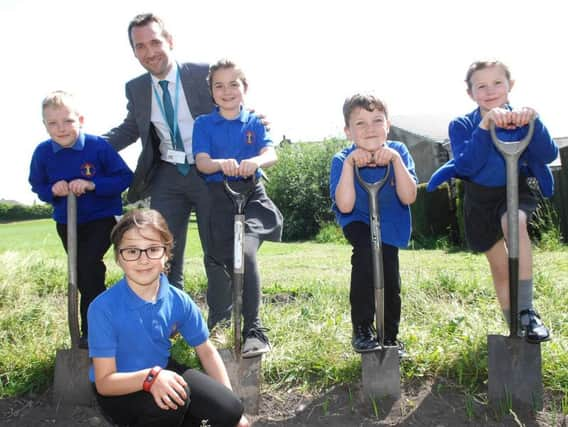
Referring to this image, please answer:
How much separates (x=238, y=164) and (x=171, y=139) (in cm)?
93

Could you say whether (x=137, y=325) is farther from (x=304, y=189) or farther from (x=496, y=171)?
(x=304, y=189)

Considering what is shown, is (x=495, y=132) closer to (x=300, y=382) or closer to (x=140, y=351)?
(x=300, y=382)

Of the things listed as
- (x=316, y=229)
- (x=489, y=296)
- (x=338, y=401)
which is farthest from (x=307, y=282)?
(x=316, y=229)

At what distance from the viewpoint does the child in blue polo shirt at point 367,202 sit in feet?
9.96

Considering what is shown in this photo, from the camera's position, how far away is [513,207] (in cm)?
295

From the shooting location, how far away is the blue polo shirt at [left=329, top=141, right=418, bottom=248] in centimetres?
321

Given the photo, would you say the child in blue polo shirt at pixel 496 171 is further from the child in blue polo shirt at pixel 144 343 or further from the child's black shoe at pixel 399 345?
the child in blue polo shirt at pixel 144 343

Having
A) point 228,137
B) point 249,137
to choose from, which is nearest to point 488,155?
point 249,137

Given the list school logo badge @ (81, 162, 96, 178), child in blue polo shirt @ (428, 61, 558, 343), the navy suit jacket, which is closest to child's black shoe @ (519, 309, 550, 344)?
child in blue polo shirt @ (428, 61, 558, 343)

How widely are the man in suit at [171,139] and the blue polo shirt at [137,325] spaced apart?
4.01 feet

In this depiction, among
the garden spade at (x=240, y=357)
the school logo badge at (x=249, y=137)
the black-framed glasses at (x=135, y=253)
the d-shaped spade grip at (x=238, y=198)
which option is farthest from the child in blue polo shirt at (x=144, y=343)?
the school logo badge at (x=249, y=137)

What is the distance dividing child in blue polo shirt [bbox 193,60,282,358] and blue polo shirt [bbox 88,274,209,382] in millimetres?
611

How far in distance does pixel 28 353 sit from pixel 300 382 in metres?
1.70

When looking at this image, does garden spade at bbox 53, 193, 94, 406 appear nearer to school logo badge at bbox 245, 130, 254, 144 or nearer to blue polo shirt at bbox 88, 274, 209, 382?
blue polo shirt at bbox 88, 274, 209, 382
